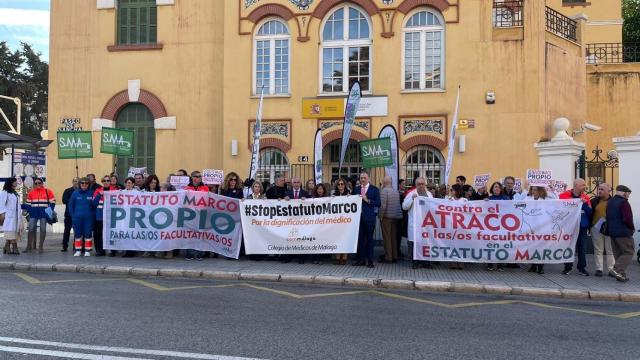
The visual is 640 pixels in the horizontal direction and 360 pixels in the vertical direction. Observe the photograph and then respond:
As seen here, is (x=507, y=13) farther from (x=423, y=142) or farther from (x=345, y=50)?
(x=345, y=50)

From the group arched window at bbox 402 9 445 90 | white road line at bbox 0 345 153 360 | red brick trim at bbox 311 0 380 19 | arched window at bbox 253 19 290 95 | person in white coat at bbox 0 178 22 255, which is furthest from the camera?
arched window at bbox 253 19 290 95

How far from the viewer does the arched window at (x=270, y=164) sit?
1831 centimetres

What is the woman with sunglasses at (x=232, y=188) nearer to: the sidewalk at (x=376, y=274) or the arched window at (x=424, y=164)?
the sidewalk at (x=376, y=274)

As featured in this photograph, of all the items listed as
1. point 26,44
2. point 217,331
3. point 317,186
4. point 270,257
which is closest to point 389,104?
point 317,186

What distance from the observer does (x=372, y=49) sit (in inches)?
695

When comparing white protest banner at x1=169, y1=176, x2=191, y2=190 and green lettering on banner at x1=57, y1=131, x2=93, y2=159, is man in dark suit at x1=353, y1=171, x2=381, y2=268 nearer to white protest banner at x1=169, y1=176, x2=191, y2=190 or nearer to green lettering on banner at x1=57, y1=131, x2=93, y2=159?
white protest banner at x1=169, y1=176, x2=191, y2=190

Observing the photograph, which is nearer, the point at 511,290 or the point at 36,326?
the point at 36,326

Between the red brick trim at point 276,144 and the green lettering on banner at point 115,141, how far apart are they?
14.7ft

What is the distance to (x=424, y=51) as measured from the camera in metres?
17.4

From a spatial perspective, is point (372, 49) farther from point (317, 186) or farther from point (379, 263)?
point (379, 263)

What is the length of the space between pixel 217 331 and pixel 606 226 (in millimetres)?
7859

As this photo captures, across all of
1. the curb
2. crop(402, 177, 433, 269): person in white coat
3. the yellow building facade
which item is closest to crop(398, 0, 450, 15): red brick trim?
the yellow building facade

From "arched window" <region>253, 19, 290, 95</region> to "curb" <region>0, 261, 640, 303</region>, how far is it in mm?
8862

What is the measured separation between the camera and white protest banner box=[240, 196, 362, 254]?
38.4 ft
